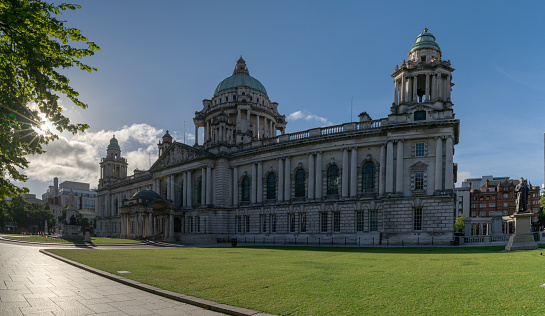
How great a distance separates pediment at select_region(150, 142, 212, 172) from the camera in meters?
62.0

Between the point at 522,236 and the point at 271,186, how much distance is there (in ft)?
115

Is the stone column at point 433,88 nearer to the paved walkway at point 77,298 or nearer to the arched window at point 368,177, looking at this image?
the arched window at point 368,177

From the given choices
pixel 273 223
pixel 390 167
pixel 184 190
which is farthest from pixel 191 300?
pixel 184 190

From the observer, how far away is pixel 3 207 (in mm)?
99625

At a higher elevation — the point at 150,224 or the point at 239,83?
the point at 239,83

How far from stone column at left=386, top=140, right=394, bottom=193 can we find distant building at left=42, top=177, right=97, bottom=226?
137144mm

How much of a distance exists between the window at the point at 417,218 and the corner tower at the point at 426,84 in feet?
35.5

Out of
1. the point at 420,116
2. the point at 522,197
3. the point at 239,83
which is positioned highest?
the point at 239,83

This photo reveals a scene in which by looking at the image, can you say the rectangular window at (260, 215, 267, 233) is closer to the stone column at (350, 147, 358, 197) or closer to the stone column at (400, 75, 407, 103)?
the stone column at (350, 147, 358, 197)

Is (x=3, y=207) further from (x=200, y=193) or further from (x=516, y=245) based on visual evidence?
(x=516, y=245)

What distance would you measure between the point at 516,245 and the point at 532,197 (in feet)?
348

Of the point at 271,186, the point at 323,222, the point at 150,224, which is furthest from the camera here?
the point at 150,224

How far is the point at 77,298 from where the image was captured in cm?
1125

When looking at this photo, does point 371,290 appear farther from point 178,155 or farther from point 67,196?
point 67,196
